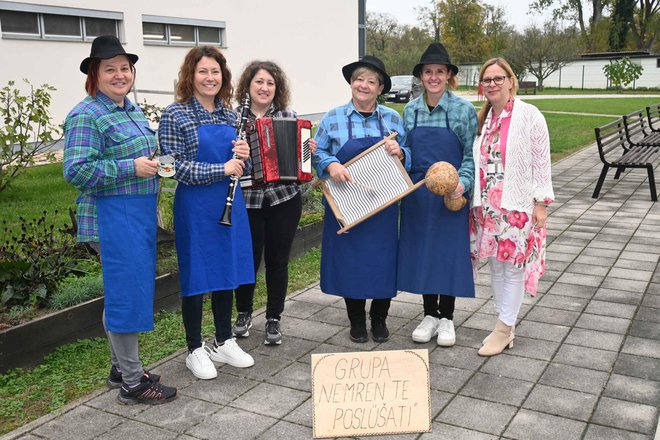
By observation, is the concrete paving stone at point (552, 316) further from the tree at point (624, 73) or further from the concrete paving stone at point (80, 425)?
the tree at point (624, 73)

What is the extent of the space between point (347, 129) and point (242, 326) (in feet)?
5.50

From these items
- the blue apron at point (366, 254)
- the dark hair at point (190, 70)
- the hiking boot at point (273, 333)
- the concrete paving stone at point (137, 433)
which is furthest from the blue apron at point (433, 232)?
the concrete paving stone at point (137, 433)

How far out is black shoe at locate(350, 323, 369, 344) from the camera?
489 cm

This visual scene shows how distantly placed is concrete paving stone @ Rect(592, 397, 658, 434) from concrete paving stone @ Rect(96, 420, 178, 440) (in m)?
2.35

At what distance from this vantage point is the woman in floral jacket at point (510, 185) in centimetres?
433

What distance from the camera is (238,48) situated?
21.1 m

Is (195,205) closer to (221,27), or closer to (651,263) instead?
(651,263)

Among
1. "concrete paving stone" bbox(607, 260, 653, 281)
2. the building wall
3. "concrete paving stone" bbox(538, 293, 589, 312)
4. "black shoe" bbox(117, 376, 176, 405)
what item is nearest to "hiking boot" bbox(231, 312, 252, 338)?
"black shoe" bbox(117, 376, 176, 405)

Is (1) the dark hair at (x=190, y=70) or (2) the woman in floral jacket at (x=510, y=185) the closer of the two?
(1) the dark hair at (x=190, y=70)

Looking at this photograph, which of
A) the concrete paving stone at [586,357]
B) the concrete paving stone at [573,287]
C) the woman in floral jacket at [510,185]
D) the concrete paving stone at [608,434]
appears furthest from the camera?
the concrete paving stone at [573,287]

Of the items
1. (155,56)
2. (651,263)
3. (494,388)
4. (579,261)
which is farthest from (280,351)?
(155,56)

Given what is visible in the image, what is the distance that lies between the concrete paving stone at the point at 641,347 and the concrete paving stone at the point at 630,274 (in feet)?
5.39

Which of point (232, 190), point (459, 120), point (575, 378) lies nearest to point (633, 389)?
point (575, 378)

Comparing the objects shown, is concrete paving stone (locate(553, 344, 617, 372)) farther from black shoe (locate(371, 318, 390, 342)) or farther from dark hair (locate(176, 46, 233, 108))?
dark hair (locate(176, 46, 233, 108))
